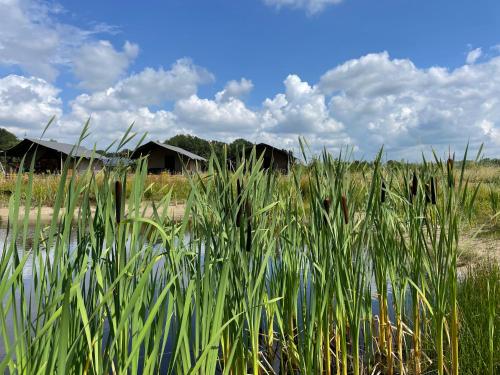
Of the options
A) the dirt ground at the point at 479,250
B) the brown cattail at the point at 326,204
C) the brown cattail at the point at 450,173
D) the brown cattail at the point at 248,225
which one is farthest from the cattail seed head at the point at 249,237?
the dirt ground at the point at 479,250

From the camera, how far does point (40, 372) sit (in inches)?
31.9

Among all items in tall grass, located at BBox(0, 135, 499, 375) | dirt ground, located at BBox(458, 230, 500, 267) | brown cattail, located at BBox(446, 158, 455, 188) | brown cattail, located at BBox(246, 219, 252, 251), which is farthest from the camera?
dirt ground, located at BBox(458, 230, 500, 267)

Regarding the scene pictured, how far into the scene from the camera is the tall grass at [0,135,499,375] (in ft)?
2.82

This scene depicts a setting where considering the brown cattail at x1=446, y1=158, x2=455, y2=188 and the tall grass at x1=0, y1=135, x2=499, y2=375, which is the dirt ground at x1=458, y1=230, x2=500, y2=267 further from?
the brown cattail at x1=446, y1=158, x2=455, y2=188

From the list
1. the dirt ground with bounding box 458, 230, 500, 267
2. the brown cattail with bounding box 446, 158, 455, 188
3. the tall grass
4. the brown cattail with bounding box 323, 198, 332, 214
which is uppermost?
the brown cattail with bounding box 446, 158, 455, 188

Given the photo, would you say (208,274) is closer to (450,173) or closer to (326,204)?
(326,204)

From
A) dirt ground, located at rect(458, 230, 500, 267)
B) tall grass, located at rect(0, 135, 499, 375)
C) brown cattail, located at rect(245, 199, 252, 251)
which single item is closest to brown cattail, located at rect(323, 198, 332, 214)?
tall grass, located at rect(0, 135, 499, 375)

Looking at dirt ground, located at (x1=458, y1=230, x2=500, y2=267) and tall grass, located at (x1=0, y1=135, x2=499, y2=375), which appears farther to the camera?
dirt ground, located at (x1=458, y1=230, x2=500, y2=267)

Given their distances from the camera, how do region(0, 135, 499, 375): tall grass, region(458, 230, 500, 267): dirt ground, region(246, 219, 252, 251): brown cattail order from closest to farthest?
region(0, 135, 499, 375): tall grass
region(246, 219, 252, 251): brown cattail
region(458, 230, 500, 267): dirt ground

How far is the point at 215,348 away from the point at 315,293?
1.33ft

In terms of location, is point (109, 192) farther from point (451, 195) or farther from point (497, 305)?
point (497, 305)

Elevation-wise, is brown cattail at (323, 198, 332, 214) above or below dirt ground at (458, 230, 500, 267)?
above

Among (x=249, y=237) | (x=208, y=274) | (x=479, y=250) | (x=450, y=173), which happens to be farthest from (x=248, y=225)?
(x=479, y=250)

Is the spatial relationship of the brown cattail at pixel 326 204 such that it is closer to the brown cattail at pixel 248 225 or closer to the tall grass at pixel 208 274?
the tall grass at pixel 208 274
